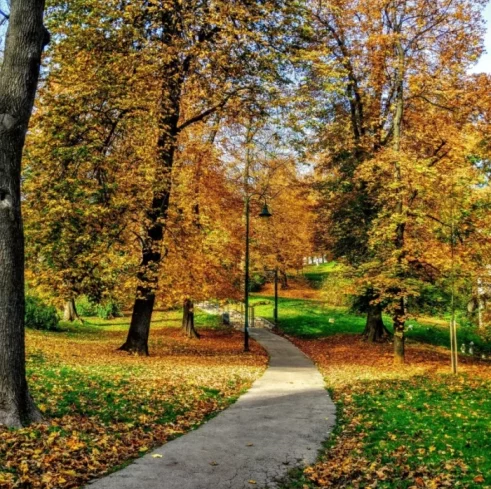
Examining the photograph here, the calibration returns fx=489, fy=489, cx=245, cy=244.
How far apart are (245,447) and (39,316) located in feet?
71.1

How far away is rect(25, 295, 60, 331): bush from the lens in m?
25.6

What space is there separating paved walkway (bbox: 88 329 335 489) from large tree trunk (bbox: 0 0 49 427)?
2074mm

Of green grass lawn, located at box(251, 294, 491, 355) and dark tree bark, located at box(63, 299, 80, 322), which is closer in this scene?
green grass lawn, located at box(251, 294, 491, 355)

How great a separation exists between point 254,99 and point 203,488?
14182 mm

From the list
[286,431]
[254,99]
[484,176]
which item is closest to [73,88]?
[254,99]

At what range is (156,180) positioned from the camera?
50.5 ft

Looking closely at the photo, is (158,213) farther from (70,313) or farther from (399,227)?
(70,313)

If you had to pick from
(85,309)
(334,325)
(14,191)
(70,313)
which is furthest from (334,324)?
(14,191)

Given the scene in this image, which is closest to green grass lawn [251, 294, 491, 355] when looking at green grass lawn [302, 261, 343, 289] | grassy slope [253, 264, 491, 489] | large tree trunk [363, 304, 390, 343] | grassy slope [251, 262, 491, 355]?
grassy slope [251, 262, 491, 355]

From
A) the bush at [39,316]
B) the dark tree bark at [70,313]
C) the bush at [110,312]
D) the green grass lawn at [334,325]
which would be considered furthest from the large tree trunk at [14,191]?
the bush at [110,312]

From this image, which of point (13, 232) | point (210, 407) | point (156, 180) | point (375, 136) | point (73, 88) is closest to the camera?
point (13, 232)

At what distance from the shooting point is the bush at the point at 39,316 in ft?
83.9

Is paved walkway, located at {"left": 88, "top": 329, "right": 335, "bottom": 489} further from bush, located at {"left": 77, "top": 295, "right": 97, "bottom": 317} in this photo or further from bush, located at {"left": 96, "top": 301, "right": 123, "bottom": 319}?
bush, located at {"left": 77, "top": 295, "right": 97, "bottom": 317}

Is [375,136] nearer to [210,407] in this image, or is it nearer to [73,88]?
[73,88]
